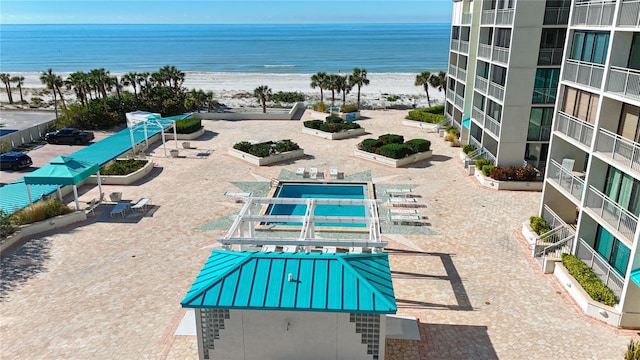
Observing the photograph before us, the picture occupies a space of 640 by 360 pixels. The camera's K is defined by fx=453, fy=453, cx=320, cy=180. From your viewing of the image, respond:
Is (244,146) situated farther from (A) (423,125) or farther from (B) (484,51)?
(B) (484,51)

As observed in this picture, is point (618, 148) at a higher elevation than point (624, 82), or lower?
lower

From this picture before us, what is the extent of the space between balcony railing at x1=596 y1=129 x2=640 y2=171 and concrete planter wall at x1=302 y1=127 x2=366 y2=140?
26588mm

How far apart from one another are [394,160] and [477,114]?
7675 millimetres

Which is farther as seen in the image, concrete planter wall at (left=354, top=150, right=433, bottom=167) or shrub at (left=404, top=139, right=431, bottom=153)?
shrub at (left=404, top=139, right=431, bottom=153)

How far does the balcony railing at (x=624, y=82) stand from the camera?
51.7 ft

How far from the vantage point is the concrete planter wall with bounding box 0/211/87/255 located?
21.6m

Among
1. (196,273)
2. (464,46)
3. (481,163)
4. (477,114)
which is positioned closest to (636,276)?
(196,273)

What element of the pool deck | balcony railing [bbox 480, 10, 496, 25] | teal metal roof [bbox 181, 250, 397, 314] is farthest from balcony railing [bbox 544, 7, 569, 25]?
teal metal roof [bbox 181, 250, 397, 314]

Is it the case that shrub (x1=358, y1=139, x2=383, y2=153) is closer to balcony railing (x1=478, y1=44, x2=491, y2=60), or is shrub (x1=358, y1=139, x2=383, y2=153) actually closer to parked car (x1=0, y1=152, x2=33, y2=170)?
balcony railing (x1=478, y1=44, x2=491, y2=60)

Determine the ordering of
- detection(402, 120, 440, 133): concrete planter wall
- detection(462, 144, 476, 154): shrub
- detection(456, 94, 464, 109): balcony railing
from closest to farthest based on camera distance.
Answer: detection(462, 144, 476, 154): shrub → detection(456, 94, 464, 109): balcony railing → detection(402, 120, 440, 133): concrete planter wall

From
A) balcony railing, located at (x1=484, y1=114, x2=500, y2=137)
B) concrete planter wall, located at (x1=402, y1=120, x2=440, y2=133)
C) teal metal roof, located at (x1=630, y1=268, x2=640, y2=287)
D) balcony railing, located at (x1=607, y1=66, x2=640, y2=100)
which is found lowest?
concrete planter wall, located at (x1=402, y1=120, x2=440, y2=133)

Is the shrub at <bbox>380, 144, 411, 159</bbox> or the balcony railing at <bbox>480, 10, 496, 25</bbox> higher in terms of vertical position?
the balcony railing at <bbox>480, 10, 496, 25</bbox>

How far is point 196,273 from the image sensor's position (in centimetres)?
1914

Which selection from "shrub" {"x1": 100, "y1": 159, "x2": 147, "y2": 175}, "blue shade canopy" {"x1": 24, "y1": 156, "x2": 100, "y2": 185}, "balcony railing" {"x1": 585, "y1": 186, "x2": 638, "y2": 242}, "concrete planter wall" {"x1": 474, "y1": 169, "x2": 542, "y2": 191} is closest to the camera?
"balcony railing" {"x1": 585, "y1": 186, "x2": 638, "y2": 242}
